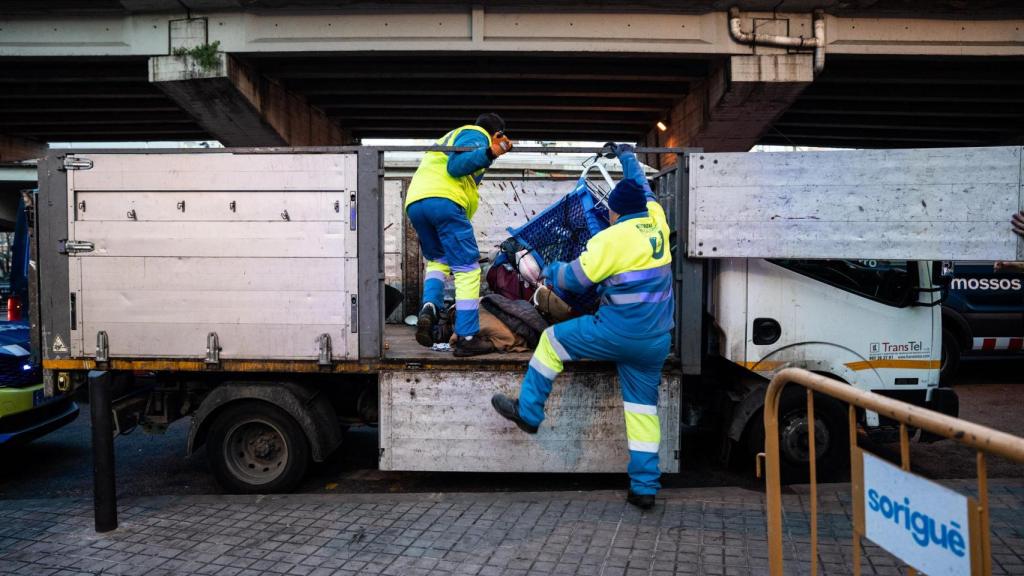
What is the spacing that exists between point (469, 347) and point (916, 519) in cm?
314

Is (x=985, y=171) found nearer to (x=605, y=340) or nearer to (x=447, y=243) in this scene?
(x=605, y=340)

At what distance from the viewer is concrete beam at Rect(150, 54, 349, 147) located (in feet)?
41.4

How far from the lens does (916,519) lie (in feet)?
6.48

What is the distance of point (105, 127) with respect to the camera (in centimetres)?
1903

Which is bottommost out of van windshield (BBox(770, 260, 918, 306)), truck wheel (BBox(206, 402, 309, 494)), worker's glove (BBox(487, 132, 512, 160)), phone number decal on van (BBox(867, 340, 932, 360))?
truck wheel (BBox(206, 402, 309, 494))

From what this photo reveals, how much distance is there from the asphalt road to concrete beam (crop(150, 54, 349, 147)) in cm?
810

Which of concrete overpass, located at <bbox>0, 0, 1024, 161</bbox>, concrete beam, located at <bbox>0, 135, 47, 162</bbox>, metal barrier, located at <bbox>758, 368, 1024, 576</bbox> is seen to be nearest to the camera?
metal barrier, located at <bbox>758, 368, 1024, 576</bbox>

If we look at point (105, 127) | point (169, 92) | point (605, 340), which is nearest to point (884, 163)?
point (605, 340)

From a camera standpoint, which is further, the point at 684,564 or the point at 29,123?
the point at 29,123

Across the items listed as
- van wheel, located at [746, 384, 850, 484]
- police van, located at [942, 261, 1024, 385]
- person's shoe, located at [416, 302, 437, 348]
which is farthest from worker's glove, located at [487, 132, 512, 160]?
police van, located at [942, 261, 1024, 385]

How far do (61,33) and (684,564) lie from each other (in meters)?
14.7

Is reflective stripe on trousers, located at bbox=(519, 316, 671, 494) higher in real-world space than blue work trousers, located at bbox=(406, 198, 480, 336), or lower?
lower

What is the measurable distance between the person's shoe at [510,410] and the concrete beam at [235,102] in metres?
11.0

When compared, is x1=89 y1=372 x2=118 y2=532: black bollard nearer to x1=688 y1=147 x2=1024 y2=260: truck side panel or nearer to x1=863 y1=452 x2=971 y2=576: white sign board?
x1=688 y1=147 x2=1024 y2=260: truck side panel
